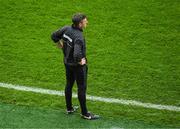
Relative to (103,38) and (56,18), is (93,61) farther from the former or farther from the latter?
(56,18)

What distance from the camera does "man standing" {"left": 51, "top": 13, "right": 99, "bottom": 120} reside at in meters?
8.81

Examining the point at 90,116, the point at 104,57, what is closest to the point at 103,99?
the point at 90,116

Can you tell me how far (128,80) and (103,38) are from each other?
2.59 meters

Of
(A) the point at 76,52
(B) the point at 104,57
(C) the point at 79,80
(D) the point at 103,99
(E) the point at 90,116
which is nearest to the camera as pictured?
(A) the point at 76,52

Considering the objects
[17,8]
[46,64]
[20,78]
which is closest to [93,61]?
[46,64]

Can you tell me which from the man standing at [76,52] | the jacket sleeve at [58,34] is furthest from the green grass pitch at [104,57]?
the jacket sleeve at [58,34]

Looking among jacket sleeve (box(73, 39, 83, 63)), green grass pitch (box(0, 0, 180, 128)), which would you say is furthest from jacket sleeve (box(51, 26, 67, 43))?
green grass pitch (box(0, 0, 180, 128))

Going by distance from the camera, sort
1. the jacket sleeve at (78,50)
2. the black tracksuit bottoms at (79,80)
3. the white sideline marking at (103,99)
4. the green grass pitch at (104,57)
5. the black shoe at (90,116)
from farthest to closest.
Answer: the white sideline marking at (103,99)
the green grass pitch at (104,57)
the black shoe at (90,116)
the black tracksuit bottoms at (79,80)
the jacket sleeve at (78,50)

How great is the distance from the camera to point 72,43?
8.96 m

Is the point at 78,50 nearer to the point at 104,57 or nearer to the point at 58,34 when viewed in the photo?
the point at 58,34

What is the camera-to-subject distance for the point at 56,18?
583 inches

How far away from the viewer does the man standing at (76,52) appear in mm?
8812

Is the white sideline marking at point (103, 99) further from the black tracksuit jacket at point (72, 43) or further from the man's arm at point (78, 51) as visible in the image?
the man's arm at point (78, 51)

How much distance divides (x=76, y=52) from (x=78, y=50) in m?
0.05
